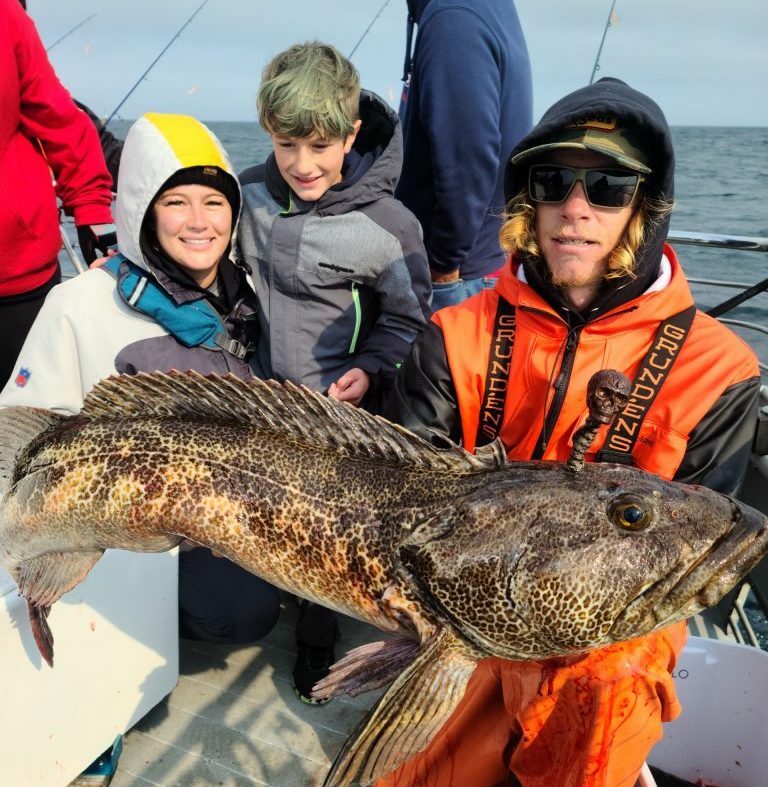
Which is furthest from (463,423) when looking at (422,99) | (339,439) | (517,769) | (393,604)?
(422,99)

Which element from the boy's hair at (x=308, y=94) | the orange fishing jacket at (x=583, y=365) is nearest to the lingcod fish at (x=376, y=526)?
the orange fishing jacket at (x=583, y=365)

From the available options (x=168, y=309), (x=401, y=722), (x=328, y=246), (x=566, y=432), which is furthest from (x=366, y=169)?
(x=401, y=722)

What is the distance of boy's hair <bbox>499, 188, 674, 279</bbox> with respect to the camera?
2512mm

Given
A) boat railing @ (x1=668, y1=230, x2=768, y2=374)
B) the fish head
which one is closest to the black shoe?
the fish head

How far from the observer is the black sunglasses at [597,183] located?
8.04ft

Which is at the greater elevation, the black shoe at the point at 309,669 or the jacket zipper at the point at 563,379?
the jacket zipper at the point at 563,379

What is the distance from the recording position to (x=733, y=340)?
8.17 feet

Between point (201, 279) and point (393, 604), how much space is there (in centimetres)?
201

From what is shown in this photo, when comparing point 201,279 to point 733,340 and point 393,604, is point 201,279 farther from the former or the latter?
point 733,340

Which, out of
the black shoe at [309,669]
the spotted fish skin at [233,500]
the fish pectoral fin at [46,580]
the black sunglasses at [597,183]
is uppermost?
the black sunglasses at [597,183]

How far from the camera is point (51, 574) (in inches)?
96.2

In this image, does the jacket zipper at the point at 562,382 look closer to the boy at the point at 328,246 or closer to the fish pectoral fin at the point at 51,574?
the boy at the point at 328,246

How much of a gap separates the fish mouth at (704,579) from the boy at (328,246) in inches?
68.5

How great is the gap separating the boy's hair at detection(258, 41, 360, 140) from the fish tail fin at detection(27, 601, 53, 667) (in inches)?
90.0
